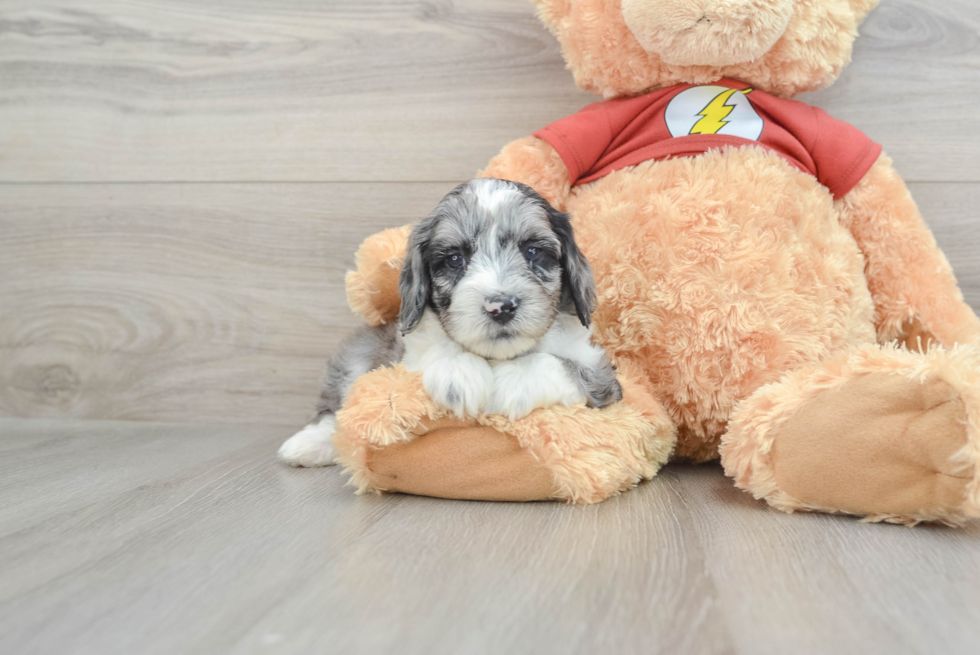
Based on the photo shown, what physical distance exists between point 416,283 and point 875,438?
0.89 m

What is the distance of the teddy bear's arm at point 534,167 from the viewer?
174cm

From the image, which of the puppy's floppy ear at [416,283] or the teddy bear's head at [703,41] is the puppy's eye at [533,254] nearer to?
the puppy's floppy ear at [416,283]

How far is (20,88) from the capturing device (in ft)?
7.69

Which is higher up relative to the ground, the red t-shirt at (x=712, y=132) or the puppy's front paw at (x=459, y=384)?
the red t-shirt at (x=712, y=132)

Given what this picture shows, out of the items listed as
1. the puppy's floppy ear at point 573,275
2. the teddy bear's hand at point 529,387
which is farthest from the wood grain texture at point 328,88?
the teddy bear's hand at point 529,387

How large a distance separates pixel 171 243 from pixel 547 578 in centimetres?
186

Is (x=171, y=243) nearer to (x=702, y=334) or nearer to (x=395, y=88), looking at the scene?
(x=395, y=88)

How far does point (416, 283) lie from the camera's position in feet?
4.73

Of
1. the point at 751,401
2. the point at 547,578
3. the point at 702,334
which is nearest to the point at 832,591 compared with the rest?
the point at 547,578

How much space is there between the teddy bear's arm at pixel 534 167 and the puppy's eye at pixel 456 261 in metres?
0.41

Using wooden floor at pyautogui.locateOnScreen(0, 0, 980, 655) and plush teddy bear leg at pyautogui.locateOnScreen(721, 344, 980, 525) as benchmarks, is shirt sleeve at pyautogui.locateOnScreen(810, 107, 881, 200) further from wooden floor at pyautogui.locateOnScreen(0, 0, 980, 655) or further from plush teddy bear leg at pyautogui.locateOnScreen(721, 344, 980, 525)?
plush teddy bear leg at pyautogui.locateOnScreen(721, 344, 980, 525)

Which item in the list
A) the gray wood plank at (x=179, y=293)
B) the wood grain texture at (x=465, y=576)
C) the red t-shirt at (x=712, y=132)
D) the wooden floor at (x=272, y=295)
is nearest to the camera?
the wood grain texture at (x=465, y=576)

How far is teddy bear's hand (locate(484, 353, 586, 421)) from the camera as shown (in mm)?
1346

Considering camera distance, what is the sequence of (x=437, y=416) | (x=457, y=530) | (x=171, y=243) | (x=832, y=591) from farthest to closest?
(x=171, y=243)
(x=437, y=416)
(x=457, y=530)
(x=832, y=591)
